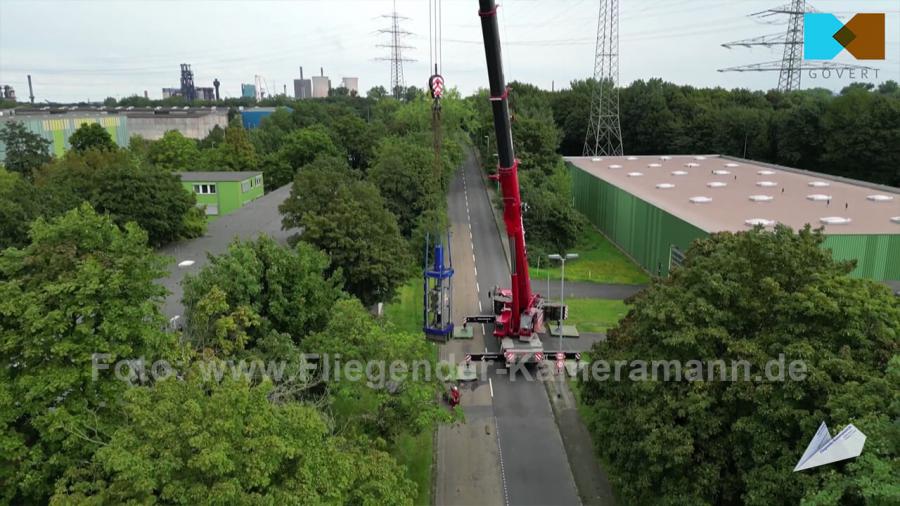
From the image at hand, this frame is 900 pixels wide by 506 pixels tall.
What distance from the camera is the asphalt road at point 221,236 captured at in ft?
98.6

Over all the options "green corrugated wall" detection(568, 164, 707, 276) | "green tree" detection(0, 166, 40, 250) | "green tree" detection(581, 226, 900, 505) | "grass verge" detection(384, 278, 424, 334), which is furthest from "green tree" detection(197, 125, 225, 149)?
"green tree" detection(581, 226, 900, 505)

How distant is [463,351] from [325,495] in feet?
61.9

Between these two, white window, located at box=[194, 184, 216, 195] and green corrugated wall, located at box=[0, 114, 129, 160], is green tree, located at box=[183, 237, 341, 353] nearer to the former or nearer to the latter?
white window, located at box=[194, 184, 216, 195]

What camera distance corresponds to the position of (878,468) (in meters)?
12.0

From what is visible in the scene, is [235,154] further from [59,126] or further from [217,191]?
[59,126]

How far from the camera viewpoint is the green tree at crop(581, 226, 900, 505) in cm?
1441

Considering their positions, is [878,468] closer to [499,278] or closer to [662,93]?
[499,278]

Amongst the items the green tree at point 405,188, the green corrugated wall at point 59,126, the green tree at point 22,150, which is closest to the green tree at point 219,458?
the green tree at point 405,188

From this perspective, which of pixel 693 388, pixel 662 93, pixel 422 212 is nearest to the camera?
pixel 693 388

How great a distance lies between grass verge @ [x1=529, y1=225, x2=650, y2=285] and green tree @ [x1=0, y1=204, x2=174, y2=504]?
30791mm

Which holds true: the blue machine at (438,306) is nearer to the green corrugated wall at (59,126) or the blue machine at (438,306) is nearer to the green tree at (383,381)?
the green tree at (383,381)

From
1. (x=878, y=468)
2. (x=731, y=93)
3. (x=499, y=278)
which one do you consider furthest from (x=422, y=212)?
(x=731, y=93)

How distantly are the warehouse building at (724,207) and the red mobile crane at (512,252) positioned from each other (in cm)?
1206

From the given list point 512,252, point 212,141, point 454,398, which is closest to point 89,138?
point 212,141
